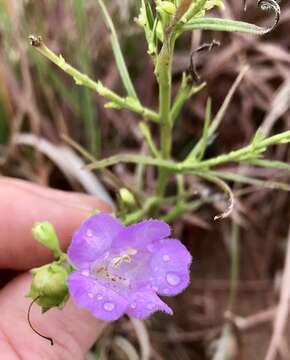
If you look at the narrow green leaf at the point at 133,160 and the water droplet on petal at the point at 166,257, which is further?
the narrow green leaf at the point at 133,160

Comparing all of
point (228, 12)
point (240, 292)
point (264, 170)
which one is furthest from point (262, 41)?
point (240, 292)

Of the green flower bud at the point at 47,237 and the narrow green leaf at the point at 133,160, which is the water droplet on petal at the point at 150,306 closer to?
the green flower bud at the point at 47,237

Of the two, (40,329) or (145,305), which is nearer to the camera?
(145,305)

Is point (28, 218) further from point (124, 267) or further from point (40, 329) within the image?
point (124, 267)

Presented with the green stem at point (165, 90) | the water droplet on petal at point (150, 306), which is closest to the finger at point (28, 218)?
the green stem at point (165, 90)

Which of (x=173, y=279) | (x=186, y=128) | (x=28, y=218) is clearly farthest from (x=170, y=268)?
(x=186, y=128)

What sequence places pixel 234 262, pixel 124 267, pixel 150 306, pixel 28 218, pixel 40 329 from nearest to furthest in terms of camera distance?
pixel 150 306 → pixel 124 267 → pixel 40 329 → pixel 28 218 → pixel 234 262

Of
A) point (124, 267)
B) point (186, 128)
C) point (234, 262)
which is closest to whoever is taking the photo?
point (124, 267)

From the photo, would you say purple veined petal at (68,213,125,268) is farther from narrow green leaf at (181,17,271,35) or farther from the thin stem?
the thin stem
